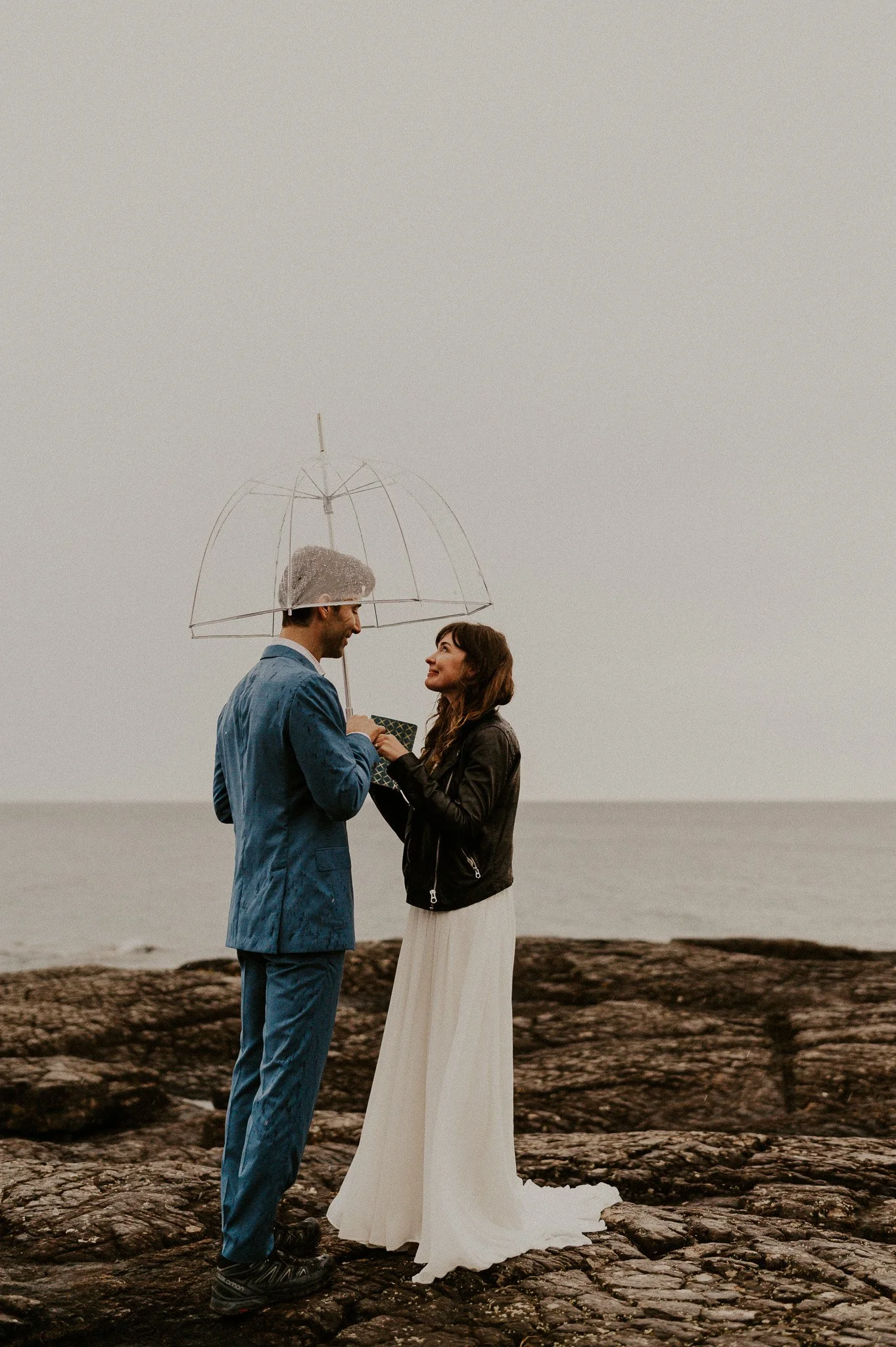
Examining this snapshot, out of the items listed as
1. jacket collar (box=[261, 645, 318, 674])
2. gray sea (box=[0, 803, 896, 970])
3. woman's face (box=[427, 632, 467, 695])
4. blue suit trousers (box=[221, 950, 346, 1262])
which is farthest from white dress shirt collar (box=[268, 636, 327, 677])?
gray sea (box=[0, 803, 896, 970])

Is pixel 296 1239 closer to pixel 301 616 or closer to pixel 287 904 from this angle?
pixel 287 904

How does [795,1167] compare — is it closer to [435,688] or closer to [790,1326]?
[790,1326]

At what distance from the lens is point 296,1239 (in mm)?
4445

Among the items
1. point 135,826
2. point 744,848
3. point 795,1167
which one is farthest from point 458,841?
point 135,826

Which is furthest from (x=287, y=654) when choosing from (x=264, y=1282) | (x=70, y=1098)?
(x=70, y=1098)

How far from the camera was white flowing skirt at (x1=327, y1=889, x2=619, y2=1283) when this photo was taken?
4.45 m

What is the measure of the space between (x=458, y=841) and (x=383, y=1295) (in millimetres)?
1762

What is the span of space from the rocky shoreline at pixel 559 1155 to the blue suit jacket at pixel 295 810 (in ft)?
4.68

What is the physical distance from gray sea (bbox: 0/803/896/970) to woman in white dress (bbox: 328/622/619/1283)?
22.4 meters

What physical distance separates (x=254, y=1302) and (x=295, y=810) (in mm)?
1834

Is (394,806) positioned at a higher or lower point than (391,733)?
lower

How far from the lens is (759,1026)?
1035cm

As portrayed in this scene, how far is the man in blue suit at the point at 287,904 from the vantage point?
4020 millimetres

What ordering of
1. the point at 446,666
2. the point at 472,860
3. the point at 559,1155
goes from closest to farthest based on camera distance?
the point at 472,860 < the point at 446,666 < the point at 559,1155
